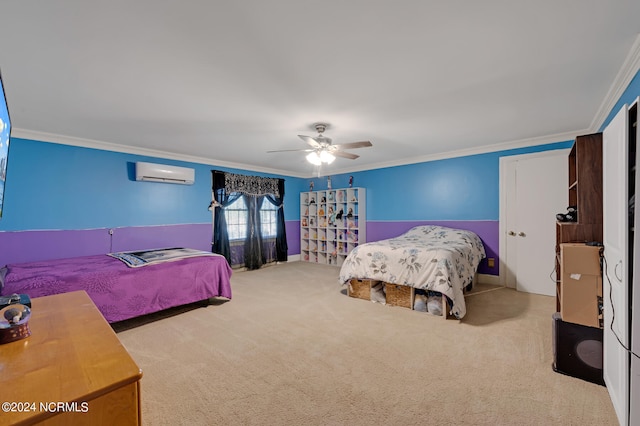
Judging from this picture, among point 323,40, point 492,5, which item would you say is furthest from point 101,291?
point 492,5

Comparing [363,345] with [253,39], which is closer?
[253,39]

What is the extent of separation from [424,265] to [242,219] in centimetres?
405

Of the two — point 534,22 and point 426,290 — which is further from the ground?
point 534,22

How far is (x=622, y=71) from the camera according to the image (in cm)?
213

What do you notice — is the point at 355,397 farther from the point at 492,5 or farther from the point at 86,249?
the point at 86,249

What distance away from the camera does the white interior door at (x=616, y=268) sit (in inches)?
55.7

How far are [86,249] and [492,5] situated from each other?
5243 millimetres

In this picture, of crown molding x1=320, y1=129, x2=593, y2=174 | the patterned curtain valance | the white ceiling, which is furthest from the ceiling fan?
the patterned curtain valance

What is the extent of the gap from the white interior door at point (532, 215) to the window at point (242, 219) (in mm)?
4613

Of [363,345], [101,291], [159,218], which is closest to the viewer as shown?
[363,345]

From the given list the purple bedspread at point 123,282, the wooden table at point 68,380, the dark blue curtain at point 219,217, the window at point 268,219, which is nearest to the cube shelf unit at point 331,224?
the window at point 268,219

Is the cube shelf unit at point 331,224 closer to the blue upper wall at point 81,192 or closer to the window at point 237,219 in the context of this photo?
the window at point 237,219

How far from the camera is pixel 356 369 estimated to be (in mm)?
2125

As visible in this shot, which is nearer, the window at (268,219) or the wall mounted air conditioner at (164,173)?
the wall mounted air conditioner at (164,173)
